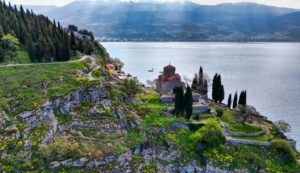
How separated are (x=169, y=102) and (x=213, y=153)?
13339mm

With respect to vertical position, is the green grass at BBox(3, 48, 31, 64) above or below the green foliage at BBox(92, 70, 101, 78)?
above

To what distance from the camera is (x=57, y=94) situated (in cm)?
4578

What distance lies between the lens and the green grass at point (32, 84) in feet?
141

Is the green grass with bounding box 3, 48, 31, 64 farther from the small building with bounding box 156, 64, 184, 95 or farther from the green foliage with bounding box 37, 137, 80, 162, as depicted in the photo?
the small building with bounding box 156, 64, 184, 95

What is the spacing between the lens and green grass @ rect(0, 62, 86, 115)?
4309 centimetres

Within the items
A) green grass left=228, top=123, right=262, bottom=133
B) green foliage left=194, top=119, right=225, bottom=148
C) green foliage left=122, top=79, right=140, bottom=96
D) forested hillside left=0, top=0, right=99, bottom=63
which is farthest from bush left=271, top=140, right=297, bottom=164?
forested hillside left=0, top=0, right=99, bottom=63

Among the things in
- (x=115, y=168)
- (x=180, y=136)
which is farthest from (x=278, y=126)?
(x=115, y=168)

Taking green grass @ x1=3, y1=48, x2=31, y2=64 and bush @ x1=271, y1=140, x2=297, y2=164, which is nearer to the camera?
bush @ x1=271, y1=140, x2=297, y2=164

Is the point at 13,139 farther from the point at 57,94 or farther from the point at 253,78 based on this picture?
the point at 253,78

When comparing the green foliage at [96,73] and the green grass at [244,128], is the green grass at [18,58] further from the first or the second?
the green grass at [244,128]

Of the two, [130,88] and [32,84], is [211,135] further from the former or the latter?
[32,84]

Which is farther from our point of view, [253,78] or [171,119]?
[253,78]

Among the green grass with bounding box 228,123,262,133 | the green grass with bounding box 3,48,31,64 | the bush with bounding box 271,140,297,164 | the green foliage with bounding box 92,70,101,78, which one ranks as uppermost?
the green grass with bounding box 3,48,31,64

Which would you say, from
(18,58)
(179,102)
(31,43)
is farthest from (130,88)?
(18,58)
